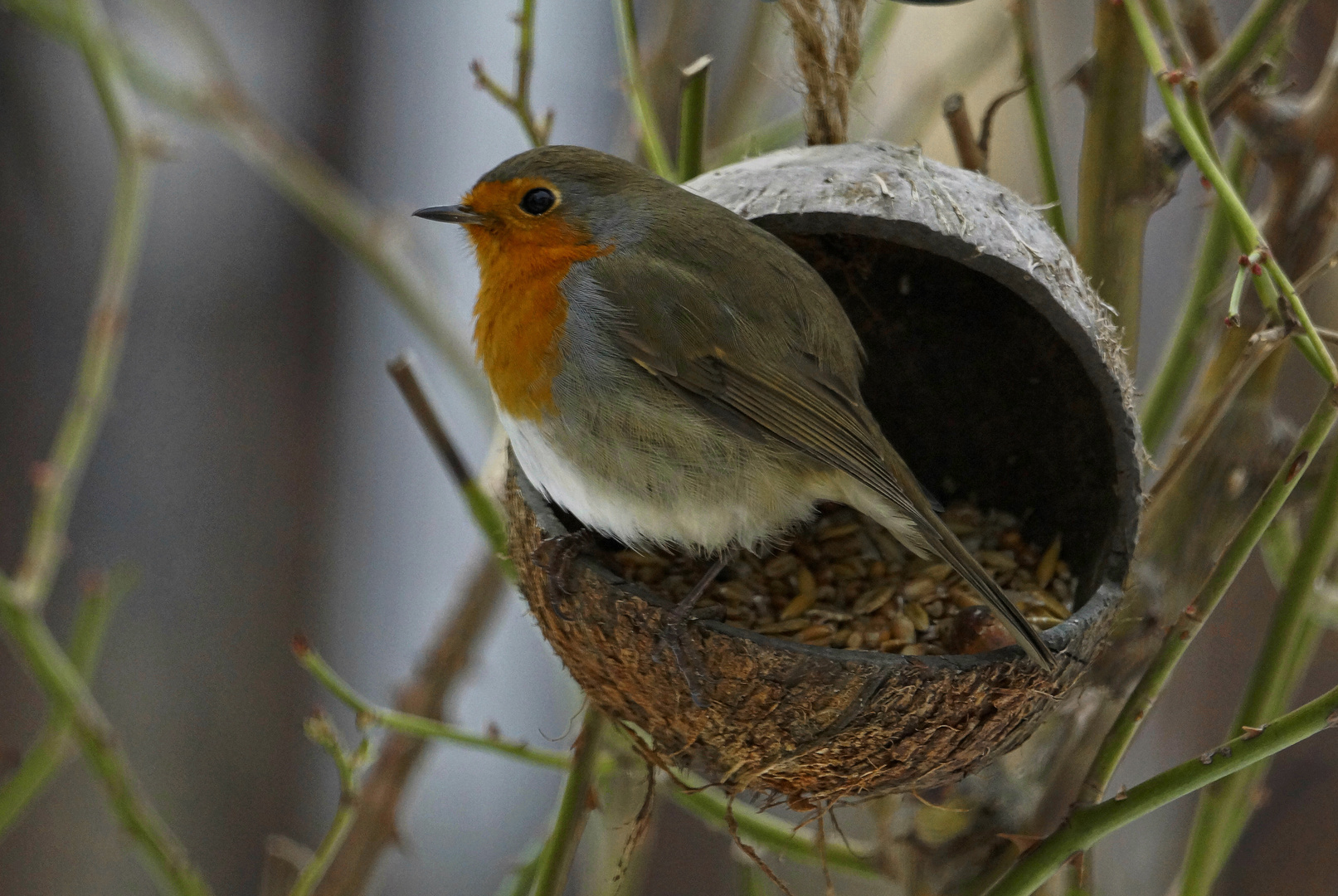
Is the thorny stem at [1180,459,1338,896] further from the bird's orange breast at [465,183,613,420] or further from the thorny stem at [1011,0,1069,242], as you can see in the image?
the bird's orange breast at [465,183,613,420]

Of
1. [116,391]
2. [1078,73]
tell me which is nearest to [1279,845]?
[1078,73]

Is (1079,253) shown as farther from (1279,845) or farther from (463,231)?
(1279,845)

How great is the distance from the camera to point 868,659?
99cm

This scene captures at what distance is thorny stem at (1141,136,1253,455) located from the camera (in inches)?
51.2

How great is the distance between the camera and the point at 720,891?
2.65 m

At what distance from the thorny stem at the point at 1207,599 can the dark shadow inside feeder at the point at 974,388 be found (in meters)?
0.27

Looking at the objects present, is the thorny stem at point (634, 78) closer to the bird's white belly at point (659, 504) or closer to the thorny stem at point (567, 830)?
the bird's white belly at point (659, 504)


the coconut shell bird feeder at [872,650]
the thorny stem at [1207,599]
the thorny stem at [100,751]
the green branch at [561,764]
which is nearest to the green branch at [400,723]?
the green branch at [561,764]

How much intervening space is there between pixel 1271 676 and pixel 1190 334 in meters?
0.37

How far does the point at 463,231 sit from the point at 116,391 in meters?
1.69

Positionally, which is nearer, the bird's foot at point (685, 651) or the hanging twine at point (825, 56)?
the bird's foot at point (685, 651)

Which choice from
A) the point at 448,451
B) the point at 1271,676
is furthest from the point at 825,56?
the point at 1271,676

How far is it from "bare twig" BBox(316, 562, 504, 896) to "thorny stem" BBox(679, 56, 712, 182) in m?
0.60

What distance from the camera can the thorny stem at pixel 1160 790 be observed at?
927mm
